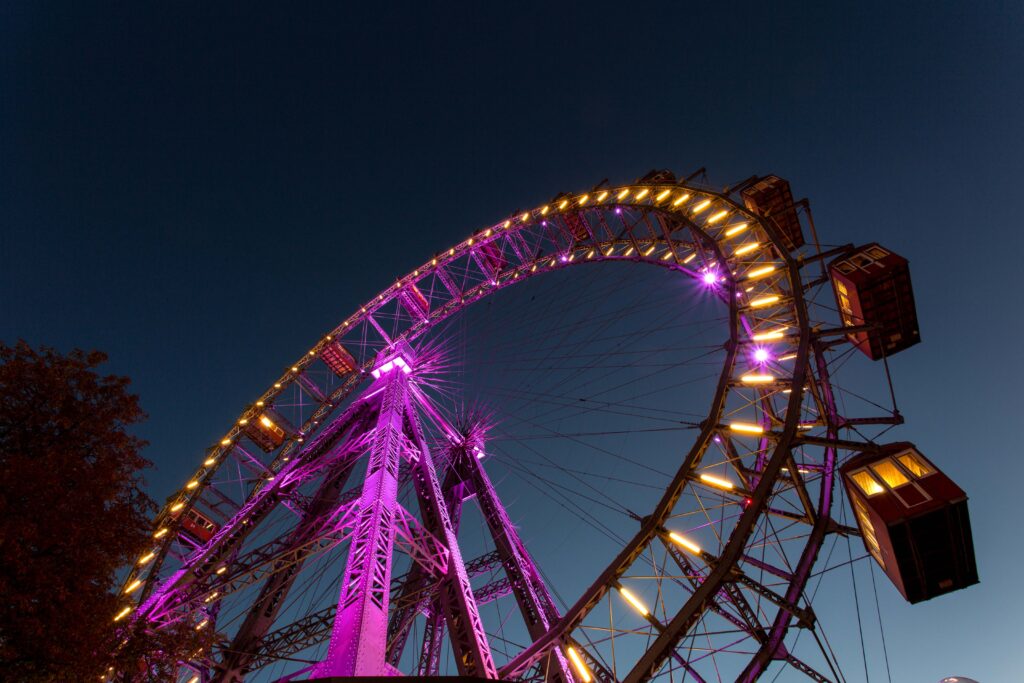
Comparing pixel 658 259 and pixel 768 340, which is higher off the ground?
pixel 658 259

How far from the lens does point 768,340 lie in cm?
1138

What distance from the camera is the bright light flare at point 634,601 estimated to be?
9.23 meters

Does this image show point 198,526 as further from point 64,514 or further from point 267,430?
point 64,514

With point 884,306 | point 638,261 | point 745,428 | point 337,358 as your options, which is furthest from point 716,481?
point 337,358

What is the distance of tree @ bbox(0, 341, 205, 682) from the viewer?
329 inches

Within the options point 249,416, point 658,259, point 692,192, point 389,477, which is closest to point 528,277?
point 658,259

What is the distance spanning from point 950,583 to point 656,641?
15.4 ft

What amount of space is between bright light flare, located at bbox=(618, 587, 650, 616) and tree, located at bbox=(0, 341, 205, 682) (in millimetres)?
8686

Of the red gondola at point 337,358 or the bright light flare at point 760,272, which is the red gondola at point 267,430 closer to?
the red gondola at point 337,358

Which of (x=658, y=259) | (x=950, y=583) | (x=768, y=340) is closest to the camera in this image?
(x=950, y=583)

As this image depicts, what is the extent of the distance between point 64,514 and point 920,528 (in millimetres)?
13930

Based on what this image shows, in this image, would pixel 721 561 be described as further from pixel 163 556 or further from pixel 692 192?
pixel 163 556

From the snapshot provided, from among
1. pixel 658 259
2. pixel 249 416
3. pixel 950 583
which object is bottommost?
pixel 950 583

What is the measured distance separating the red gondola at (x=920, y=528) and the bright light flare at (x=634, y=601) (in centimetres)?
393
